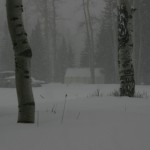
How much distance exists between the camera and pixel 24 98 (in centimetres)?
441

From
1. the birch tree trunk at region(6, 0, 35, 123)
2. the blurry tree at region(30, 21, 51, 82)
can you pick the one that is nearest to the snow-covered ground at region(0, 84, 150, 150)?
the birch tree trunk at region(6, 0, 35, 123)

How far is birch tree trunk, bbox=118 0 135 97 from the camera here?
8.83 m

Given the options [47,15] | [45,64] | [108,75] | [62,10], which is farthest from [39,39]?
[62,10]

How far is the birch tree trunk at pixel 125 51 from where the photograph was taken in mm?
8828

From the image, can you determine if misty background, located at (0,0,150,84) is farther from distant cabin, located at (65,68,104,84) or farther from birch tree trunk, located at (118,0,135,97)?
birch tree trunk, located at (118,0,135,97)

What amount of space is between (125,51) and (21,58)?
487 centimetres

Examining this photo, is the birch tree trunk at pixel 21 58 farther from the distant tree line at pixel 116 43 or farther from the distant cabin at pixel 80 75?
the distant cabin at pixel 80 75

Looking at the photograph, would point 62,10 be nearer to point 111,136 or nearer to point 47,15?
point 47,15

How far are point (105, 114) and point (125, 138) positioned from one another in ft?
4.53

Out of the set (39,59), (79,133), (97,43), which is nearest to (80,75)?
(97,43)

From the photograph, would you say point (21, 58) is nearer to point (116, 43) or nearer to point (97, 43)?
point (116, 43)

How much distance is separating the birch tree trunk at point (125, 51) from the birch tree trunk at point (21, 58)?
4746 mm

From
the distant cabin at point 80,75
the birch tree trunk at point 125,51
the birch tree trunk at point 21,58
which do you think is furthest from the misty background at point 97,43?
the birch tree trunk at point 21,58

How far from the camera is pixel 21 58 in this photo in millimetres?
4426
